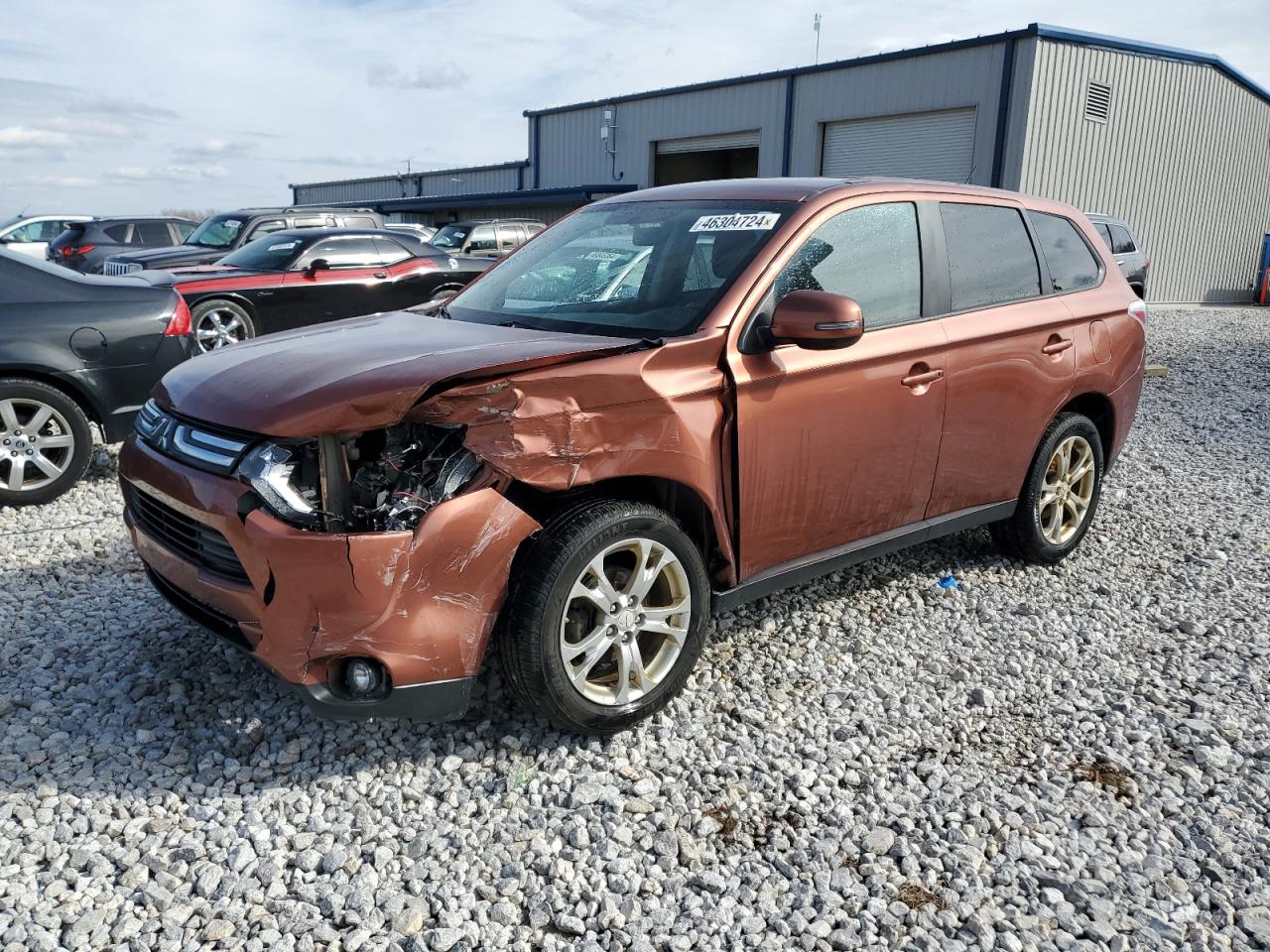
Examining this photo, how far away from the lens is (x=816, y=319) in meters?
3.19

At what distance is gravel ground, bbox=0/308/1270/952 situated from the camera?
249 centimetres

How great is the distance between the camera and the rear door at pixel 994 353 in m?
4.11

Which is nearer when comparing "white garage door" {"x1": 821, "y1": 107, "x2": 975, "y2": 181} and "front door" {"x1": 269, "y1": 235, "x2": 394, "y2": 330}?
"front door" {"x1": 269, "y1": 235, "x2": 394, "y2": 330}

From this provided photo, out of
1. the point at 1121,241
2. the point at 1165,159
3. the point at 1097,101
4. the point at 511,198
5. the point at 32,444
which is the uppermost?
the point at 1097,101

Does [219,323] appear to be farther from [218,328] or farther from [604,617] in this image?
[604,617]

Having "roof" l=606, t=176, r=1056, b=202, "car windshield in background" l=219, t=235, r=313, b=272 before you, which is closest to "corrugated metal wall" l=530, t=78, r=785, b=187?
"car windshield in background" l=219, t=235, r=313, b=272

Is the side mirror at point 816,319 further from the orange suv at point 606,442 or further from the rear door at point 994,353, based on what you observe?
the rear door at point 994,353

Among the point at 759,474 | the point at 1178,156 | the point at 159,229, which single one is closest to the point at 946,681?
the point at 759,474

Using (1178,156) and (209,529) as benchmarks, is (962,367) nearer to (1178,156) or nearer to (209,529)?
(209,529)

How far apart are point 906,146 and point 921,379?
18.5 metres

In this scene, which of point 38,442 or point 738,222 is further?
point 38,442

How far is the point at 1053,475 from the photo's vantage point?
4.85 meters

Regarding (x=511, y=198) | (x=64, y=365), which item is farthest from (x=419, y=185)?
(x=64, y=365)

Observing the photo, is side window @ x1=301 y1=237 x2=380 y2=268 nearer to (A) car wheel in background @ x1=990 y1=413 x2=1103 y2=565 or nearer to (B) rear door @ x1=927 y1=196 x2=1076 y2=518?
(B) rear door @ x1=927 y1=196 x2=1076 y2=518
